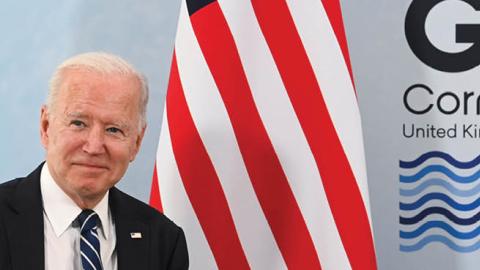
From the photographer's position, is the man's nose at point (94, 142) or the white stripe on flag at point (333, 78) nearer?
the man's nose at point (94, 142)

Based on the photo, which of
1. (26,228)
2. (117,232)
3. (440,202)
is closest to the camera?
(26,228)

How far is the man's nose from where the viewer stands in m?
1.42

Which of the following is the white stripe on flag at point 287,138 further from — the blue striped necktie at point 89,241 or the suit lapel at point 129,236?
the blue striped necktie at point 89,241

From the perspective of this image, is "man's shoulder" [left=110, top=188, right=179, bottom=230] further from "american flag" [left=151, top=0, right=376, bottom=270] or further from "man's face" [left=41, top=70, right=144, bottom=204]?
"american flag" [left=151, top=0, right=376, bottom=270]

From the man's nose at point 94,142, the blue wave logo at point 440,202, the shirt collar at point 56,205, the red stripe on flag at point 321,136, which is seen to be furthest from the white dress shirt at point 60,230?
the blue wave logo at point 440,202

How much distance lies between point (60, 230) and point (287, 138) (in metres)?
0.61

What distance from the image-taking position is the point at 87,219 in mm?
1467

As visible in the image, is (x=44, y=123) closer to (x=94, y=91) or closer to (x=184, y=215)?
(x=94, y=91)

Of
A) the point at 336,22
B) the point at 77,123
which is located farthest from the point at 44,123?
the point at 336,22

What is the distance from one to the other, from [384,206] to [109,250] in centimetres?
99

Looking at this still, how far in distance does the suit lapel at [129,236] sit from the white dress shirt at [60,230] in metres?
0.03

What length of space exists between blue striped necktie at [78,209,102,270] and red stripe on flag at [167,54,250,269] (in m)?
0.38

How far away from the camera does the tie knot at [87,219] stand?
146 cm

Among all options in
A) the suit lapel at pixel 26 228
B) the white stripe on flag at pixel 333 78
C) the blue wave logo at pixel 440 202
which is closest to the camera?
the suit lapel at pixel 26 228
